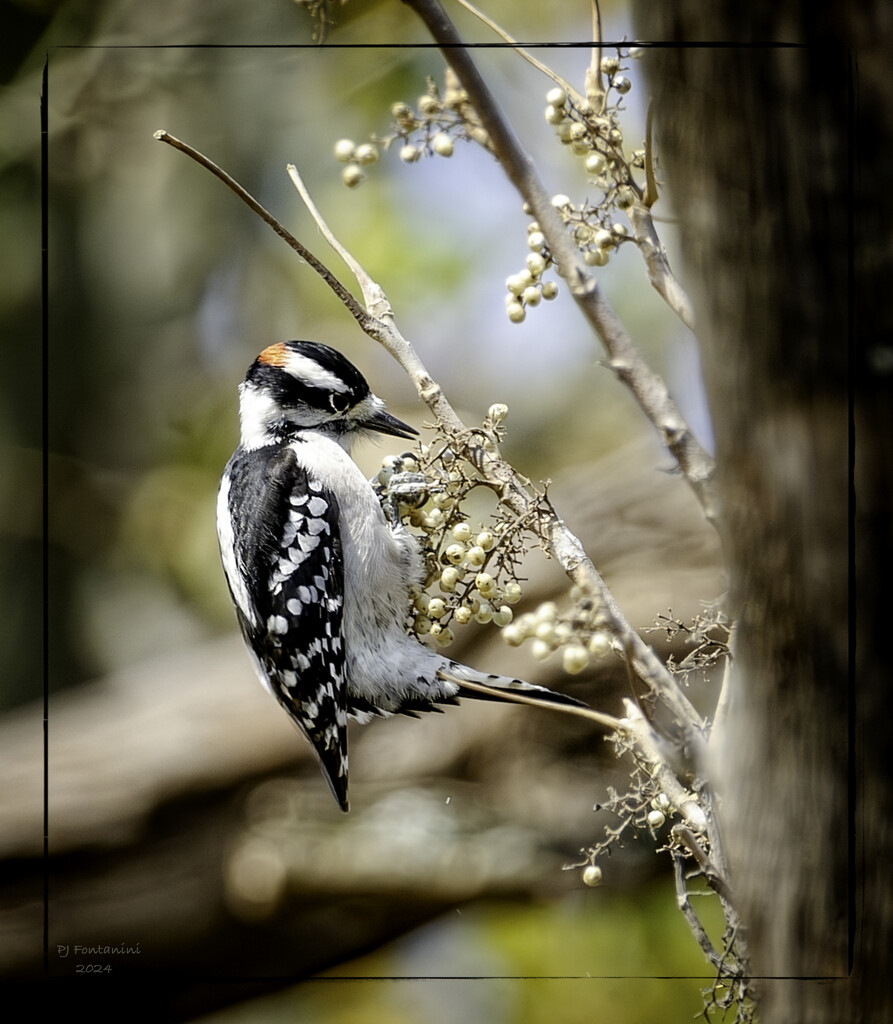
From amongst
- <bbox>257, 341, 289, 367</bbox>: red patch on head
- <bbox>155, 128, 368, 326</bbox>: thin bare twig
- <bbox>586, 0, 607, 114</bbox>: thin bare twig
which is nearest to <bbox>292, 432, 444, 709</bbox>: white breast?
<bbox>257, 341, 289, 367</bbox>: red patch on head

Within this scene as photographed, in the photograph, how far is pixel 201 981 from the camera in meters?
1.37

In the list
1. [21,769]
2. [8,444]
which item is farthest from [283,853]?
[8,444]

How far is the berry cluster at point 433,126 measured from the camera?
3.14 ft

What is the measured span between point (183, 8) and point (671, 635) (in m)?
1.23

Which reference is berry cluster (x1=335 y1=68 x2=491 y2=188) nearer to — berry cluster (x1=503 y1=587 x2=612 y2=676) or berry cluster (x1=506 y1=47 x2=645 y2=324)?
berry cluster (x1=506 y1=47 x2=645 y2=324)

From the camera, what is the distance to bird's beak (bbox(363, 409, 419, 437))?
4.47 feet

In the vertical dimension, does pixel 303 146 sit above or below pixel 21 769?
above

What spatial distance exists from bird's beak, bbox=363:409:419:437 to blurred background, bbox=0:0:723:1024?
84 millimetres

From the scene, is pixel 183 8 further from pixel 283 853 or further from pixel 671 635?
pixel 283 853

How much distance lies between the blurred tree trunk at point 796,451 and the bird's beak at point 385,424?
0.67 meters

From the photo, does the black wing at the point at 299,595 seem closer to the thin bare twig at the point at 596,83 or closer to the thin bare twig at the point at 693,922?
the thin bare twig at the point at 693,922

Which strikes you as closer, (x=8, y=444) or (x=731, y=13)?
(x=731, y=13)

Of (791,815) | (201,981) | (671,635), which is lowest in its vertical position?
(201,981)

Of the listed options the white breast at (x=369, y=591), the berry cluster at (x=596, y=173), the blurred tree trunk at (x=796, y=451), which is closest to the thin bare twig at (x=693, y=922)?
the blurred tree trunk at (x=796, y=451)
